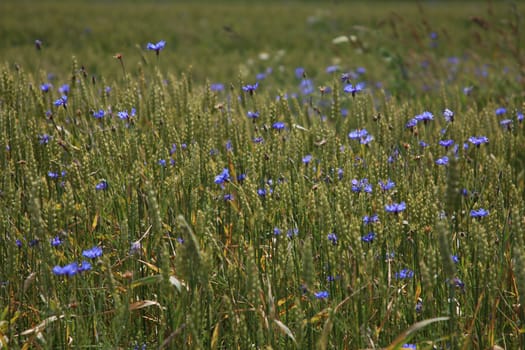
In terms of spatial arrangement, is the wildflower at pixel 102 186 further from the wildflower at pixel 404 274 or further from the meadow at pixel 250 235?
the wildflower at pixel 404 274

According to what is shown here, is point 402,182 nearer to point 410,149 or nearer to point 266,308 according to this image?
point 410,149

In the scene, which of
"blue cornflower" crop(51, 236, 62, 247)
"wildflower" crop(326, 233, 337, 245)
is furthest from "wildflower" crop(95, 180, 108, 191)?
"wildflower" crop(326, 233, 337, 245)

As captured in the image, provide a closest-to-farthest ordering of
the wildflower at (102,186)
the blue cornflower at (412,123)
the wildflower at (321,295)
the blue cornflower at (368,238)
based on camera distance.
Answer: the wildflower at (321,295)
the blue cornflower at (368,238)
the wildflower at (102,186)
the blue cornflower at (412,123)

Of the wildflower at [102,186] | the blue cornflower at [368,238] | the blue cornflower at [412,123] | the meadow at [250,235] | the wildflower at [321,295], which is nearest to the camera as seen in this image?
the meadow at [250,235]

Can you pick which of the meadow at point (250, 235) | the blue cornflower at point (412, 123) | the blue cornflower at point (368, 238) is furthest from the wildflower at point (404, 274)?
the blue cornflower at point (412, 123)

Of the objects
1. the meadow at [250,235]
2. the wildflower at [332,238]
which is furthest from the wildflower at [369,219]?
the wildflower at [332,238]

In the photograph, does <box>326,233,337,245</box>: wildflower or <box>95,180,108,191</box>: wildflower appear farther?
<box>95,180,108,191</box>: wildflower

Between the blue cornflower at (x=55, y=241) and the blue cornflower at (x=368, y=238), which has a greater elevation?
the blue cornflower at (x=55, y=241)

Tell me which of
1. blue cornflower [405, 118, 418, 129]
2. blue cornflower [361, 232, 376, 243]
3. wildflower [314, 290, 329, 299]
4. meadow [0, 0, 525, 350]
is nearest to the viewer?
meadow [0, 0, 525, 350]

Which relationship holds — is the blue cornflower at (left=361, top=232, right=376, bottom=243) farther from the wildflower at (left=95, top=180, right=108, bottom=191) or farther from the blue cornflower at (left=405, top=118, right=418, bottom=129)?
the wildflower at (left=95, top=180, right=108, bottom=191)

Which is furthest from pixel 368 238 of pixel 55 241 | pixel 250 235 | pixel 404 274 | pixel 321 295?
pixel 55 241

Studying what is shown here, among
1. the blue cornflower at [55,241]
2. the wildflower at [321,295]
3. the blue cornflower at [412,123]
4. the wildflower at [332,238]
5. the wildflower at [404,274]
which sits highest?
the blue cornflower at [412,123]

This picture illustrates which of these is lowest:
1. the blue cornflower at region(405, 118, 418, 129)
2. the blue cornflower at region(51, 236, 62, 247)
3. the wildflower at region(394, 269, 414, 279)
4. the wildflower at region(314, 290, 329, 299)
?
the wildflower at region(314, 290, 329, 299)

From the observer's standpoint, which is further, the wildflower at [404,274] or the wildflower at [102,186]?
the wildflower at [102,186]
